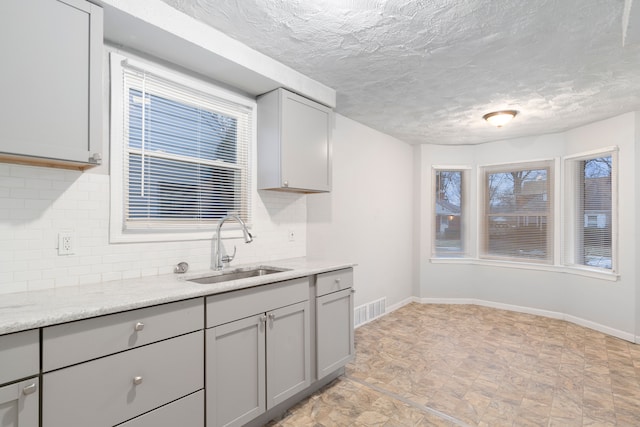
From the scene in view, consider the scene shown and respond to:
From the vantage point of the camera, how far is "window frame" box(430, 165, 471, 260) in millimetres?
5113

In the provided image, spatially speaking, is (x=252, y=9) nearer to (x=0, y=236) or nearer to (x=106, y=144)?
(x=106, y=144)

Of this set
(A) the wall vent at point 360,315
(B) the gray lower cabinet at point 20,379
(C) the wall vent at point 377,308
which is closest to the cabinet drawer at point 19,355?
(B) the gray lower cabinet at point 20,379

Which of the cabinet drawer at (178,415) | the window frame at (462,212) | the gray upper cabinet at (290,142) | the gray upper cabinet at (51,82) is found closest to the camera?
the gray upper cabinet at (51,82)

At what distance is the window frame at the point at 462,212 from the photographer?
5.11 metres

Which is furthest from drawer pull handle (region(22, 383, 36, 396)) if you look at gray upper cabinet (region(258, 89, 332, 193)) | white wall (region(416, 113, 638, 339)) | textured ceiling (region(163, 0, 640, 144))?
white wall (region(416, 113, 638, 339))

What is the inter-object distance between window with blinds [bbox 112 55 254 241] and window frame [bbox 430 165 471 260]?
11.1ft

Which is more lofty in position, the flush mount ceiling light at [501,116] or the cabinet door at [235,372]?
the flush mount ceiling light at [501,116]

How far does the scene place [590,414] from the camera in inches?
88.0

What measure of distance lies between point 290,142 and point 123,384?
192cm

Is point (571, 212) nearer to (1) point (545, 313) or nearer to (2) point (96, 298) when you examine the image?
(1) point (545, 313)

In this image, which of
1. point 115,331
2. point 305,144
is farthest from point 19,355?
point 305,144

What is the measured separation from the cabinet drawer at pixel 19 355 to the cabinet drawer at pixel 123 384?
0.25ft

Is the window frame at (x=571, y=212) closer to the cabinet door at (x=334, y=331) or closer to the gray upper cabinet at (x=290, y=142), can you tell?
the cabinet door at (x=334, y=331)

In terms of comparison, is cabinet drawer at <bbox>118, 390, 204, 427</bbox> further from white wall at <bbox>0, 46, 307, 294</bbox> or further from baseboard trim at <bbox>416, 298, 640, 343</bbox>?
baseboard trim at <bbox>416, 298, 640, 343</bbox>
